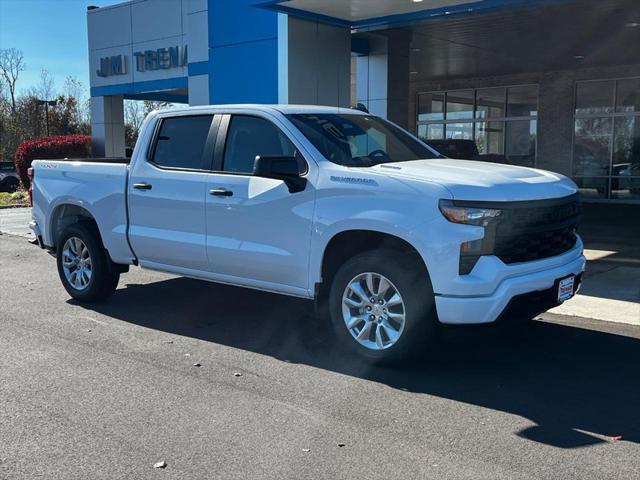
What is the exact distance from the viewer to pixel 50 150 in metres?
24.2

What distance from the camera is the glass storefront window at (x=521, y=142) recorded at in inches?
895

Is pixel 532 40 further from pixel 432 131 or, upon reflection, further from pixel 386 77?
pixel 432 131

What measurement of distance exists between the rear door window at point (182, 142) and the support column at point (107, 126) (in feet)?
57.9

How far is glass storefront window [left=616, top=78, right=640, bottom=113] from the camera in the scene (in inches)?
816

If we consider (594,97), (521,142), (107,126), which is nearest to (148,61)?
(107,126)

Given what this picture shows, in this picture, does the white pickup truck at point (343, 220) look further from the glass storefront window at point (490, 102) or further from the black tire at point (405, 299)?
the glass storefront window at point (490, 102)

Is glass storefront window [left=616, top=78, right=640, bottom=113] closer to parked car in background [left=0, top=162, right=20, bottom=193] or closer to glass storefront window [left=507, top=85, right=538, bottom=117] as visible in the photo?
glass storefront window [left=507, top=85, right=538, bottom=117]

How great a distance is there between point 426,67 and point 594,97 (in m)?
5.44

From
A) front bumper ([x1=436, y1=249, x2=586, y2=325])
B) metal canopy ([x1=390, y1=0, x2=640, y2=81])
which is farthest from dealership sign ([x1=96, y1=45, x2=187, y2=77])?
front bumper ([x1=436, y1=249, x2=586, y2=325])

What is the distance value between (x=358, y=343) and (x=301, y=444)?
154 centimetres

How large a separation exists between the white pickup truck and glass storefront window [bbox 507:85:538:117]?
17119 mm

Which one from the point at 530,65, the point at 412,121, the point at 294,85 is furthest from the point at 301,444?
the point at 412,121

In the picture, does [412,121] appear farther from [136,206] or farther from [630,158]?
[136,206]

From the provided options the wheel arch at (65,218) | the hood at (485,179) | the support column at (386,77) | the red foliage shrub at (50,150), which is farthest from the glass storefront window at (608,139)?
the wheel arch at (65,218)
